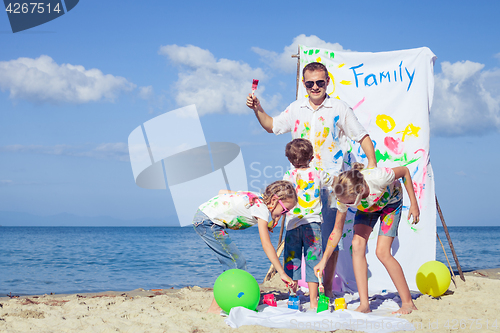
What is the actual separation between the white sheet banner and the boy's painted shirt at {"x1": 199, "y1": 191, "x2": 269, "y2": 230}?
63.6 inches

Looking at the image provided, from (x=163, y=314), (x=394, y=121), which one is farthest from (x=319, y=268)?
(x=394, y=121)

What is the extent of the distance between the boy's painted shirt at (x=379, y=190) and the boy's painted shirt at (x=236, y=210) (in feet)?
2.23

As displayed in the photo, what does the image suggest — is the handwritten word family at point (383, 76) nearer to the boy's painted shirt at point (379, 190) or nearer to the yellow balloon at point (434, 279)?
the boy's painted shirt at point (379, 190)

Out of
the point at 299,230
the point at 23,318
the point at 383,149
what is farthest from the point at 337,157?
the point at 23,318

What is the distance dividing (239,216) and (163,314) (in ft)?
3.33

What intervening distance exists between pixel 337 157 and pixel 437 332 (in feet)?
5.61

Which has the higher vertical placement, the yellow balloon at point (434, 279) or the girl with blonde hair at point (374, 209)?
the girl with blonde hair at point (374, 209)

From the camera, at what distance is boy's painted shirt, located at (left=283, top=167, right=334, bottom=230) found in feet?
10.9

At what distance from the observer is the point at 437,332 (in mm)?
2635

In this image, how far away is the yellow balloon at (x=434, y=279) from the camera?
3736 millimetres

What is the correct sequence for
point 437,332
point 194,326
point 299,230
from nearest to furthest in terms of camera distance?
1. point 437,332
2. point 194,326
3. point 299,230

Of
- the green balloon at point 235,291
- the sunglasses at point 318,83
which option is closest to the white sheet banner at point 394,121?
the sunglasses at point 318,83

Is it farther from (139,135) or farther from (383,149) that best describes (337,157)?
(139,135)

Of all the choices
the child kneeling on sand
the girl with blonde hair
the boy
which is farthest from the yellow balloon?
the child kneeling on sand
